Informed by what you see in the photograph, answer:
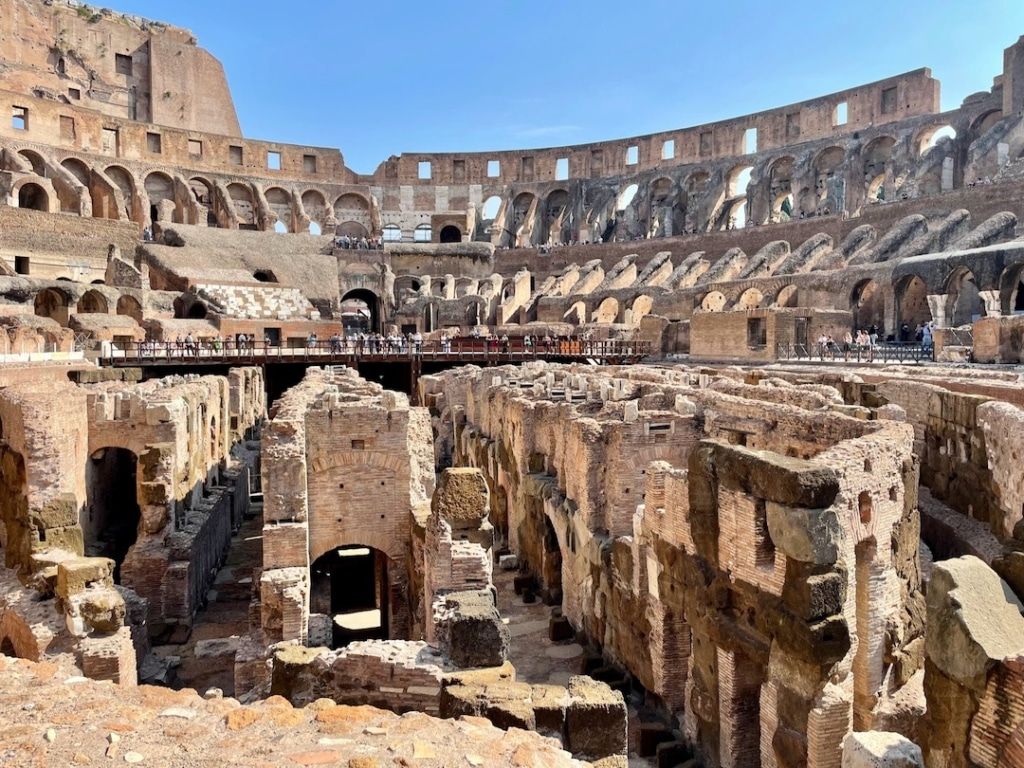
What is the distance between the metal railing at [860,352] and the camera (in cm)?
1952

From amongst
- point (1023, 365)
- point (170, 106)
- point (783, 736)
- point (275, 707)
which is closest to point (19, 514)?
point (275, 707)

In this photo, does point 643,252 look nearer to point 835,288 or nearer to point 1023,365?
point 835,288

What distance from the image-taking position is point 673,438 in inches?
378

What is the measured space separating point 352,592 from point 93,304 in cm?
2906

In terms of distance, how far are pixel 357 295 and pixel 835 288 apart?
30480 mm

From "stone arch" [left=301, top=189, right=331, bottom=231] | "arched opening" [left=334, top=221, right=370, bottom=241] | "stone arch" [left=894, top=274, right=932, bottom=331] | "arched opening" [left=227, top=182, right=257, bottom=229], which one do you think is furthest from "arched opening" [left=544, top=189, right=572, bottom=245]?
"stone arch" [left=894, top=274, right=932, bottom=331]

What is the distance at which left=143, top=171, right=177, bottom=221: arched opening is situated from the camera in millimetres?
50062

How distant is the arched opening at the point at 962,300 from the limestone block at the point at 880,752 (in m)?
20.7

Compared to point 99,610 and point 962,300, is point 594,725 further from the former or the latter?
point 962,300

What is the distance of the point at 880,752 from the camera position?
4367mm

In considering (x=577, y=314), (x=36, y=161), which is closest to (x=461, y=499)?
(x=577, y=314)

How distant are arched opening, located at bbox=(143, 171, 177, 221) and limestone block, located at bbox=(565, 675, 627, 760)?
51124mm

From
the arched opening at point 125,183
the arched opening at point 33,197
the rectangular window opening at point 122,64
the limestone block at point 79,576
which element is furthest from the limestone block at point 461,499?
the rectangular window opening at point 122,64

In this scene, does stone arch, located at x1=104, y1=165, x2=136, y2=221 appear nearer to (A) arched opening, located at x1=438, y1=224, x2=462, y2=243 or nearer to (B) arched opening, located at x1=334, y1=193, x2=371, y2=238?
(B) arched opening, located at x1=334, y1=193, x2=371, y2=238
